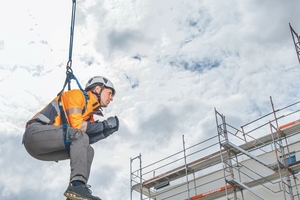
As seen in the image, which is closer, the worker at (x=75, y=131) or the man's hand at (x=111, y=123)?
the worker at (x=75, y=131)

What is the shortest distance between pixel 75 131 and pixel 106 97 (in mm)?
690

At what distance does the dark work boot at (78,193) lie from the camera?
14.8 ft

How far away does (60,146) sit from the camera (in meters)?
4.93

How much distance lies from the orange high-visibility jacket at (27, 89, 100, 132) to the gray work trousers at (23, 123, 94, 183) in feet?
0.33

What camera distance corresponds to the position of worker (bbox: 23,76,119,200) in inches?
186

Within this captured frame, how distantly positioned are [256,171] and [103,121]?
15.8 metres

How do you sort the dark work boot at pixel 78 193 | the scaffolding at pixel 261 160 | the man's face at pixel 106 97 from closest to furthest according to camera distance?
the dark work boot at pixel 78 193
the man's face at pixel 106 97
the scaffolding at pixel 261 160

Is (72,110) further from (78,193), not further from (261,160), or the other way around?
(261,160)

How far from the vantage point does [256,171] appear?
19797mm

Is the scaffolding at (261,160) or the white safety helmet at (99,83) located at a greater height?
the scaffolding at (261,160)

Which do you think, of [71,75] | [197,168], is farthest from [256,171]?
[71,75]

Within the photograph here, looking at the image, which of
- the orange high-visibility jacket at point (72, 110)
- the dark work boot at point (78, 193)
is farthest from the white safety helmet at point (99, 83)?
the dark work boot at point (78, 193)

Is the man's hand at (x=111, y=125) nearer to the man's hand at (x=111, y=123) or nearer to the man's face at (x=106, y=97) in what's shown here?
the man's hand at (x=111, y=123)

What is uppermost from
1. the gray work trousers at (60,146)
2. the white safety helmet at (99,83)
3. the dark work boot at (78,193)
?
the white safety helmet at (99,83)
